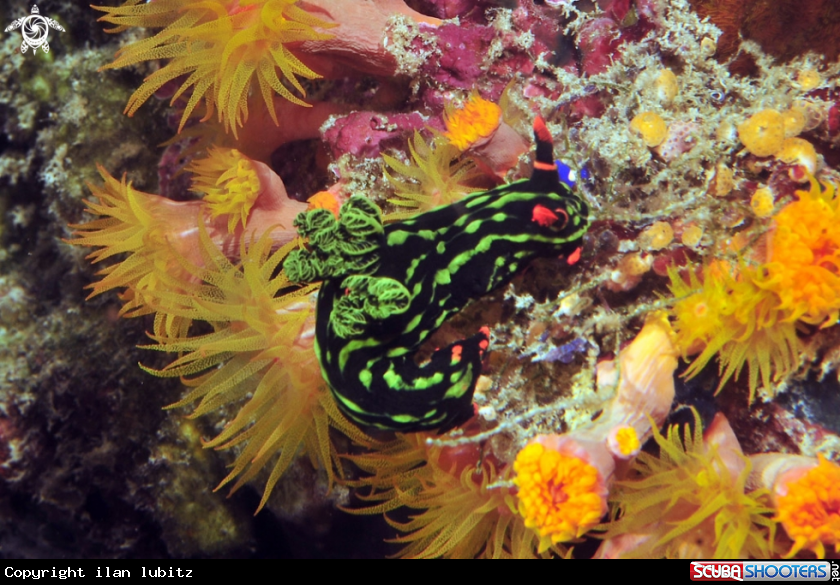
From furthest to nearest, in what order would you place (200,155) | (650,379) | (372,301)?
(200,155), (650,379), (372,301)

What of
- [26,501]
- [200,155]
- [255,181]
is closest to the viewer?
[255,181]

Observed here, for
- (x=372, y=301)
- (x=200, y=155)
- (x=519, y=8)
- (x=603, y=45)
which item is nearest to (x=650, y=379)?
(x=372, y=301)

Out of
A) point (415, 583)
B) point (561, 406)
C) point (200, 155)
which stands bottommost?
point (415, 583)

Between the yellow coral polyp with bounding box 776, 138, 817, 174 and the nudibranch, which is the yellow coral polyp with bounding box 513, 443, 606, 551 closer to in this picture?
the nudibranch

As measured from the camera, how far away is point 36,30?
475cm

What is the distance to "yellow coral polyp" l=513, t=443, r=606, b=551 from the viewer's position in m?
2.27

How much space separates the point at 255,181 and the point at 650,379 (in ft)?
8.58

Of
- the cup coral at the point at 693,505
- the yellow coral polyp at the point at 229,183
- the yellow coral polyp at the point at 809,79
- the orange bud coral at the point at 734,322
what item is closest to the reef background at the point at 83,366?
the yellow coral polyp at the point at 229,183

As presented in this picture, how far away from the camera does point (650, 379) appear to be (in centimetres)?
251

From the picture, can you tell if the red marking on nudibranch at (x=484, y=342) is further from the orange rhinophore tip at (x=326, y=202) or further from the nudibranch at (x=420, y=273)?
the orange rhinophore tip at (x=326, y=202)

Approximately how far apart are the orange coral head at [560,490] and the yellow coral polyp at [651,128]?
64.5 inches

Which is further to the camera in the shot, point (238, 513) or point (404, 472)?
point (238, 513)

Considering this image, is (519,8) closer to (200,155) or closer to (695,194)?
(695,194)

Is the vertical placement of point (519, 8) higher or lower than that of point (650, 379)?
higher
